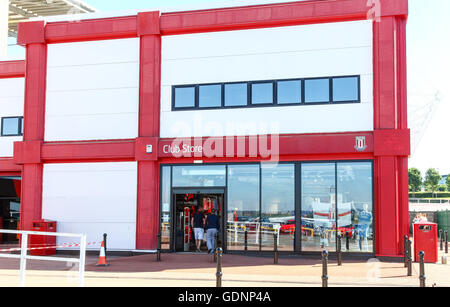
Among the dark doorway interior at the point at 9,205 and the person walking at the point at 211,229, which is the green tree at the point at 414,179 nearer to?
the dark doorway interior at the point at 9,205

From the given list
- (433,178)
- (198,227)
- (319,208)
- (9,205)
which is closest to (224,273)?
(319,208)

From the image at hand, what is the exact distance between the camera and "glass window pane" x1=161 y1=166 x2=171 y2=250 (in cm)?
2034

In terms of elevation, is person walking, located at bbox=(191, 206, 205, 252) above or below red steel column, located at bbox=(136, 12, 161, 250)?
below

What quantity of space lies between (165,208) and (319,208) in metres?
5.90

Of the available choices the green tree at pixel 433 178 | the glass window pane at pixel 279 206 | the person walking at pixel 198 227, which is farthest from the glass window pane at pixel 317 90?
the green tree at pixel 433 178

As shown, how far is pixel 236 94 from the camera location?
20.2m

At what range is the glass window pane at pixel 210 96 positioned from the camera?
66.9 ft

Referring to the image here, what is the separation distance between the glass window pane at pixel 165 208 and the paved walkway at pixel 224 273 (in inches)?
52.6

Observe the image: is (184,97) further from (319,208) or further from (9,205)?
(9,205)

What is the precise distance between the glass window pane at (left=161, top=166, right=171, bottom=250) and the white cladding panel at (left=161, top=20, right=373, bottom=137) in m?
1.58

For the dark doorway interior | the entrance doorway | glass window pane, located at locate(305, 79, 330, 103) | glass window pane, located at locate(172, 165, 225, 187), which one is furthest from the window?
glass window pane, located at locate(305, 79, 330, 103)

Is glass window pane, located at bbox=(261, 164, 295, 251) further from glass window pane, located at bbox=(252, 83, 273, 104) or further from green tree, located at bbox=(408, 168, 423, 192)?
green tree, located at bbox=(408, 168, 423, 192)

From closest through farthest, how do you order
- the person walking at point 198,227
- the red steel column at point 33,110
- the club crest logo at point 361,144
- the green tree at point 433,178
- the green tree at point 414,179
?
1. the club crest logo at point 361,144
2. the person walking at point 198,227
3. the red steel column at point 33,110
4. the green tree at point 414,179
5. the green tree at point 433,178

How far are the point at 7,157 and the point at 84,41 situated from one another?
722cm
